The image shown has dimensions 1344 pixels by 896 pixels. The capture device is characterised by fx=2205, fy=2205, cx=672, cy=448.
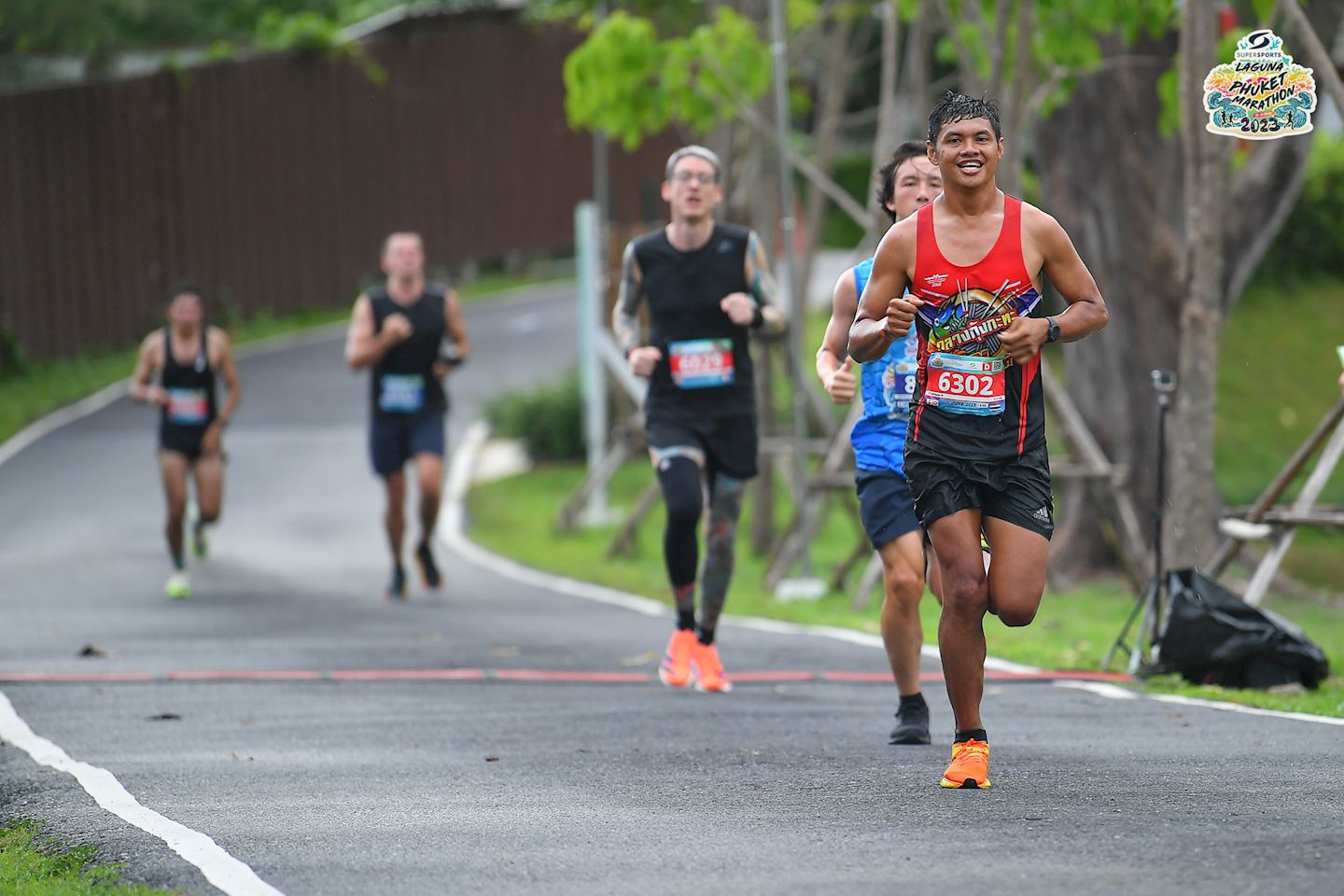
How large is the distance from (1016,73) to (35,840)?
377 inches

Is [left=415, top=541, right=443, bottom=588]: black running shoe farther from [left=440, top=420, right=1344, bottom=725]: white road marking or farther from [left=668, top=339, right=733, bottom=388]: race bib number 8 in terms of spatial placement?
[left=668, top=339, right=733, bottom=388]: race bib number 8

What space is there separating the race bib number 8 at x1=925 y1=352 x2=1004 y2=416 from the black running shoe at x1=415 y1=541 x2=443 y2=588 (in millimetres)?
8673

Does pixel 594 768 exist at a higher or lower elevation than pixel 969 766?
lower

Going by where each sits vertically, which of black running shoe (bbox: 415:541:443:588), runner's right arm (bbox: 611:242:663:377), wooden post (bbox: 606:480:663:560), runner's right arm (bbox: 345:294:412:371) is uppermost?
runner's right arm (bbox: 611:242:663:377)

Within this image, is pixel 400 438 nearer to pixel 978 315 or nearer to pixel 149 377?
pixel 149 377

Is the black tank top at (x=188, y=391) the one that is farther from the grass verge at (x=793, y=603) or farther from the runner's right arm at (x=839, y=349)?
the runner's right arm at (x=839, y=349)

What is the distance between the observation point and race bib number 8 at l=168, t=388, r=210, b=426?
14711mm

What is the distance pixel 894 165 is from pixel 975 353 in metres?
1.75

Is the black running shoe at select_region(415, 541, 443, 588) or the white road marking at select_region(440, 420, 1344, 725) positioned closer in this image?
the white road marking at select_region(440, 420, 1344, 725)

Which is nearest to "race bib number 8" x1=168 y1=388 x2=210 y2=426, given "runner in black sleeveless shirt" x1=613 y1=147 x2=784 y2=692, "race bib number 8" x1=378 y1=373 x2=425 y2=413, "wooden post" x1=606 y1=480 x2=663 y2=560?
"race bib number 8" x1=378 y1=373 x2=425 y2=413

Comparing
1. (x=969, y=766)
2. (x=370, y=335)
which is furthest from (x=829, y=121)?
(x=969, y=766)

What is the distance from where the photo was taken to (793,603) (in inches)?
585

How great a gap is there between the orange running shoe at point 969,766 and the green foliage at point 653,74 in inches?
392

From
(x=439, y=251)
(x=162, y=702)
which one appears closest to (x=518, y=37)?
(x=439, y=251)
